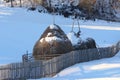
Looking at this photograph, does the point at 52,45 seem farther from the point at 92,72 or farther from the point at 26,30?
the point at 26,30

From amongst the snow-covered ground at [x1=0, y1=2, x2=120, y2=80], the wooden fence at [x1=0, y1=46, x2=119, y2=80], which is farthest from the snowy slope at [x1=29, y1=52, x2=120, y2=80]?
A: the wooden fence at [x1=0, y1=46, x2=119, y2=80]

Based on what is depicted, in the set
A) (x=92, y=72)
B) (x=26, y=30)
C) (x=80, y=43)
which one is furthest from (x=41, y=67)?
(x=26, y=30)

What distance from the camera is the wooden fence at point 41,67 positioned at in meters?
21.0

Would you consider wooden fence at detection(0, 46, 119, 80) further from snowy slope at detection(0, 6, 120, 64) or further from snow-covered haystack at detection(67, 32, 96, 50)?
snowy slope at detection(0, 6, 120, 64)

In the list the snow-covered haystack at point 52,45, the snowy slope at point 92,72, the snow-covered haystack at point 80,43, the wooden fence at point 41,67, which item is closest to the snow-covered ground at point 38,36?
the snowy slope at point 92,72

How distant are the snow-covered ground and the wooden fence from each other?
0.46 metres

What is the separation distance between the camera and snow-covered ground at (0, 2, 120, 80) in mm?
22953

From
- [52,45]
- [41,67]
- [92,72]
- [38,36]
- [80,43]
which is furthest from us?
[38,36]

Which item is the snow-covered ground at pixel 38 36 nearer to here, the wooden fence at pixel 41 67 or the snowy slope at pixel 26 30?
the snowy slope at pixel 26 30

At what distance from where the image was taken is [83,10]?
225 ft

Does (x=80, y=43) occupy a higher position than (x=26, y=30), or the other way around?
(x=80, y=43)

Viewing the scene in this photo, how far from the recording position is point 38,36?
41.3 meters

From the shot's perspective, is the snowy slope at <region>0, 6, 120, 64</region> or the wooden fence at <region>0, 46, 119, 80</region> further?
the snowy slope at <region>0, 6, 120, 64</region>

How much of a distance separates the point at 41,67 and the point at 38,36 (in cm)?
1901
